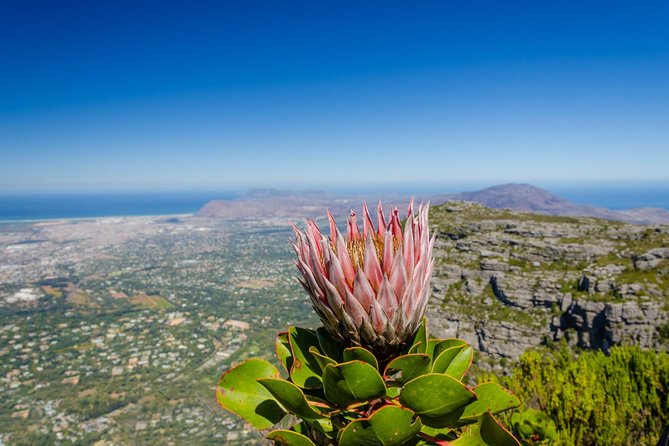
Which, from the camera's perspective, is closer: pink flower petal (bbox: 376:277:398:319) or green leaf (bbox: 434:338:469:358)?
pink flower petal (bbox: 376:277:398:319)

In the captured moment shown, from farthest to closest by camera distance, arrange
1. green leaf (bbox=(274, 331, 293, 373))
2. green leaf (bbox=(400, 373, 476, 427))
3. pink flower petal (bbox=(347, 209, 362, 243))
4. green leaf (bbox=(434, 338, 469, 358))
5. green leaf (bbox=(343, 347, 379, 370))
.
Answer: pink flower petal (bbox=(347, 209, 362, 243)) → green leaf (bbox=(274, 331, 293, 373)) → green leaf (bbox=(434, 338, 469, 358)) → green leaf (bbox=(343, 347, 379, 370)) → green leaf (bbox=(400, 373, 476, 427))

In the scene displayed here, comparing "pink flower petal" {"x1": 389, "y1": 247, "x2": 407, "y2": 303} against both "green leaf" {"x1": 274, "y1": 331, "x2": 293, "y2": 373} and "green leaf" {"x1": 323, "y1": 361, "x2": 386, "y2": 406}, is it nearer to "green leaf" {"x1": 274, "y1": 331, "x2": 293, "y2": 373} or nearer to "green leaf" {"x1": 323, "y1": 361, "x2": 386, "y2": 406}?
"green leaf" {"x1": 323, "y1": 361, "x2": 386, "y2": 406}

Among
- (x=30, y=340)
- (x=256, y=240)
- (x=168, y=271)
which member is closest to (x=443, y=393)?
(x=30, y=340)

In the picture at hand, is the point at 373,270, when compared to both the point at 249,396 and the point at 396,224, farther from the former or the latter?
the point at 249,396

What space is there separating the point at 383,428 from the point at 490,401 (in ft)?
1.39

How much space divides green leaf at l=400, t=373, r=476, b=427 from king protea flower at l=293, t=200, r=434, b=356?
0.67 feet

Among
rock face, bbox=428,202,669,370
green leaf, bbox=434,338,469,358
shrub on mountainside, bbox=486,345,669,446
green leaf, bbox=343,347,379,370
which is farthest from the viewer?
rock face, bbox=428,202,669,370

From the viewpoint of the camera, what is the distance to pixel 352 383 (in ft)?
3.31

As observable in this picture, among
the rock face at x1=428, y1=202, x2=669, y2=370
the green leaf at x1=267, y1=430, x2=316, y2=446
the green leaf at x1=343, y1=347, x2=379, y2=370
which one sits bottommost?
the rock face at x1=428, y1=202, x2=669, y2=370

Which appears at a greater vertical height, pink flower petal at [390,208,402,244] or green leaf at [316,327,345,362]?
pink flower petal at [390,208,402,244]

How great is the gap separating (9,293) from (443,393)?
87.4 metres

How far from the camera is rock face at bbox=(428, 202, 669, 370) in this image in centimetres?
4125

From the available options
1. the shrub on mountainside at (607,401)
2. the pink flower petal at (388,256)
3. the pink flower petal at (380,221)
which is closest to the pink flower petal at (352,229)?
the pink flower petal at (380,221)

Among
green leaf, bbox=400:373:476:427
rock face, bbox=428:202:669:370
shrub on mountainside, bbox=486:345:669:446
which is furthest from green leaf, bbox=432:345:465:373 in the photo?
rock face, bbox=428:202:669:370
